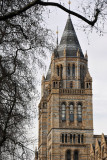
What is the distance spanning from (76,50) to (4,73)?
6628 cm

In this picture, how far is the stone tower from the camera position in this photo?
73375 mm

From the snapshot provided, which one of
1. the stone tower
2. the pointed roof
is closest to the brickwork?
the stone tower

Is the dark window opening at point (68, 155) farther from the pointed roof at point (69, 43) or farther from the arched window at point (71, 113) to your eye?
the pointed roof at point (69, 43)

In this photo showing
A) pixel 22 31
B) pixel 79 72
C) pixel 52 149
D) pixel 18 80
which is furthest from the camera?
pixel 79 72

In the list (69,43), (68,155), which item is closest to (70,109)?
(68,155)

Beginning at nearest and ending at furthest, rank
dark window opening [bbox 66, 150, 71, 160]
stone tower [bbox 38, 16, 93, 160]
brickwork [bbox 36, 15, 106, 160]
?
dark window opening [bbox 66, 150, 71, 160] → brickwork [bbox 36, 15, 106, 160] → stone tower [bbox 38, 16, 93, 160]

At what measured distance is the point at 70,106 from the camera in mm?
75500

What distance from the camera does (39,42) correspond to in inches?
602

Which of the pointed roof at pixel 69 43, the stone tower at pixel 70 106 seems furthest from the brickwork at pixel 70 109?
the pointed roof at pixel 69 43

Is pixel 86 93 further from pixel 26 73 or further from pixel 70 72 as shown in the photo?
pixel 26 73

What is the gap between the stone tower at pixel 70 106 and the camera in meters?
73.4

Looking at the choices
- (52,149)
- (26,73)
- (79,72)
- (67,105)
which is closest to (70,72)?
(79,72)

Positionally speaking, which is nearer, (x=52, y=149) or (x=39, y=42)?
(x=39, y=42)

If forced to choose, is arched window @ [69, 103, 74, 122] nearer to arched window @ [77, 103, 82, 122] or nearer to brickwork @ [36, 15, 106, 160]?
brickwork @ [36, 15, 106, 160]
